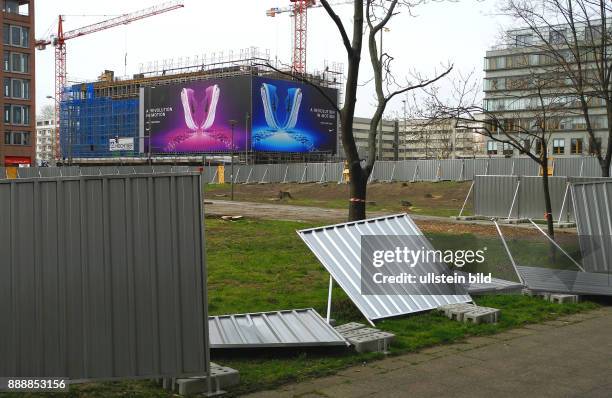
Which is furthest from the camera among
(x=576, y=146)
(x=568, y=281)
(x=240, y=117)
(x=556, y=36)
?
(x=240, y=117)

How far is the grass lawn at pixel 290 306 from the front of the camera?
6.04m

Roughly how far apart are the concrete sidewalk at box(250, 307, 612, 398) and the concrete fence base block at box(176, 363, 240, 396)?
0.29 m

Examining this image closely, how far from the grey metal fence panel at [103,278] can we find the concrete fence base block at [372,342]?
1965 mm

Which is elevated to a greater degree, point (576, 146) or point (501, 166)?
point (576, 146)

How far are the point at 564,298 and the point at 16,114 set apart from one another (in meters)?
82.1

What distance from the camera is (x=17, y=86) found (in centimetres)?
8219

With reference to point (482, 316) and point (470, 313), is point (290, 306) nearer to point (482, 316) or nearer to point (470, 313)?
point (470, 313)

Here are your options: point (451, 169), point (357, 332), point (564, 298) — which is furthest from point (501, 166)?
point (357, 332)

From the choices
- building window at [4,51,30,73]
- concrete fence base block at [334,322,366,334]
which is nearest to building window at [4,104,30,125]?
building window at [4,51,30,73]

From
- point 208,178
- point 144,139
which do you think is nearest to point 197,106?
point 144,139

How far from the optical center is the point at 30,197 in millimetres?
5289

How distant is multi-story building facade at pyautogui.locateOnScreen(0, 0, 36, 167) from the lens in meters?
80.1

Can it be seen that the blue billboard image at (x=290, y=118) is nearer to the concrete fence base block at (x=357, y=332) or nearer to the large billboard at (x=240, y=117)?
the large billboard at (x=240, y=117)

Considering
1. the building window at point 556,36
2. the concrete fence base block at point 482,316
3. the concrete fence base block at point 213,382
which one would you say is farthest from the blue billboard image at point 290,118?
the concrete fence base block at point 213,382
